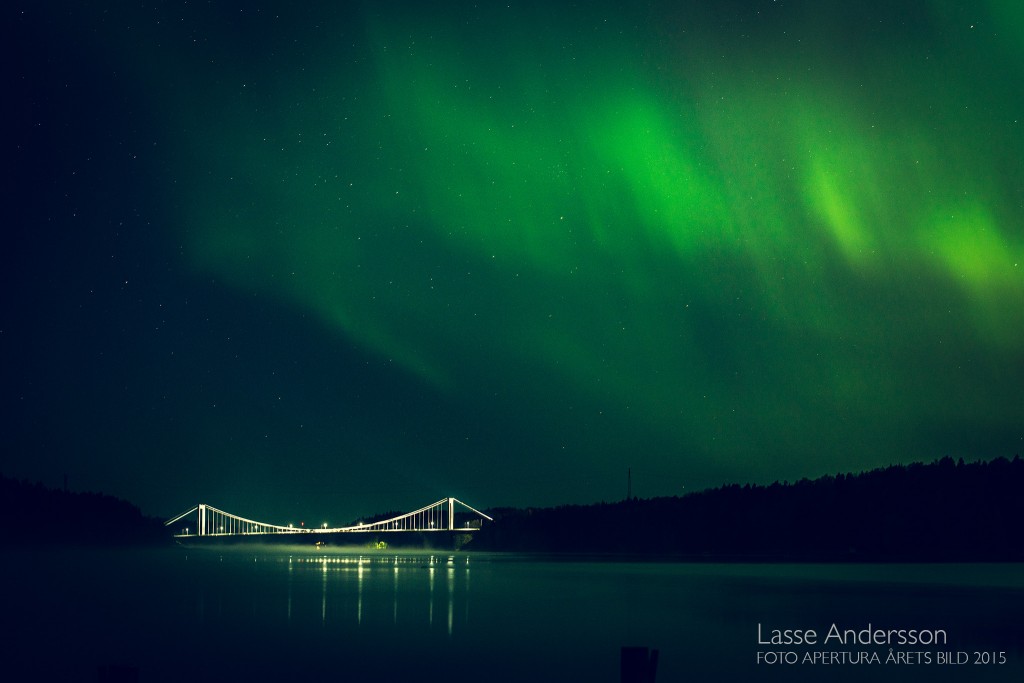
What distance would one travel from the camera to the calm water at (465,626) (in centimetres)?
2900

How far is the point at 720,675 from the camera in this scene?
1132 inches

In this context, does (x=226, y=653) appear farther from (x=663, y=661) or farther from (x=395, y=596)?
(x=395, y=596)

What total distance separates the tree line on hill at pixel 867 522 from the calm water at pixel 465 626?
80434mm

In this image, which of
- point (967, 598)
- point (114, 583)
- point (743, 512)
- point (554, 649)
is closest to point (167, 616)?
point (554, 649)

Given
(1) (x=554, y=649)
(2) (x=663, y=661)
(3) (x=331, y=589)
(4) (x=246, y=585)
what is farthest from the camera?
(4) (x=246, y=585)

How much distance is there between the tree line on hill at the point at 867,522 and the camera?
151 m

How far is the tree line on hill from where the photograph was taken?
495 ft

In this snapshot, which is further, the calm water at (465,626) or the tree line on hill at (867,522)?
the tree line on hill at (867,522)

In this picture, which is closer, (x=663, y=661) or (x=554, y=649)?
(x=663, y=661)

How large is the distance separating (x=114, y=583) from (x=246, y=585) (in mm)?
8667

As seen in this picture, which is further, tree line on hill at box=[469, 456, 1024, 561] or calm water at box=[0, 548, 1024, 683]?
tree line on hill at box=[469, 456, 1024, 561]

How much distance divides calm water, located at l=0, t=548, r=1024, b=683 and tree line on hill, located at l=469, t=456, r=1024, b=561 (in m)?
80.4

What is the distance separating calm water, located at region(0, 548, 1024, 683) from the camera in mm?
29000

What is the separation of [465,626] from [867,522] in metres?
127
